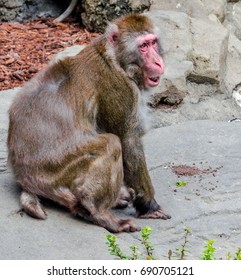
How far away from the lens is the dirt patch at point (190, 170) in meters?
9.38

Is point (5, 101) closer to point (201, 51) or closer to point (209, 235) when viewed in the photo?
point (201, 51)

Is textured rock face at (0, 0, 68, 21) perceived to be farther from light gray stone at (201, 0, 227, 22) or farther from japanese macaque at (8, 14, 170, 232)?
japanese macaque at (8, 14, 170, 232)

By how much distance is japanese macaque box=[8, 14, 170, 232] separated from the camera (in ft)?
25.9

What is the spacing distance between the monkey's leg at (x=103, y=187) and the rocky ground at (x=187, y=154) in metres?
0.12

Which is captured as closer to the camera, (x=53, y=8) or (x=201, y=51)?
(x=201, y=51)

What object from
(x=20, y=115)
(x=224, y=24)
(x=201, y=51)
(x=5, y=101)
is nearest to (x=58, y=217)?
(x=20, y=115)

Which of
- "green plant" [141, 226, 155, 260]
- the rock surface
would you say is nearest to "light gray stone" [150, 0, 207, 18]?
the rock surface

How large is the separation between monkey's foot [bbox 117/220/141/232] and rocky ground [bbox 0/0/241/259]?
0.10 m

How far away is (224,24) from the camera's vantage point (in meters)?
14.0

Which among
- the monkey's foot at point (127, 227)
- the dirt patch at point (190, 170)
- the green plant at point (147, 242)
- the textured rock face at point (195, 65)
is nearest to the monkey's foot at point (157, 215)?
the monkey's foot at point (127, 227)

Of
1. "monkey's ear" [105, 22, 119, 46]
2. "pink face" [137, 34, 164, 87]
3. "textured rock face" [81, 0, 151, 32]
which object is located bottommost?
"textured rock face" [81, 0, 151, 32]

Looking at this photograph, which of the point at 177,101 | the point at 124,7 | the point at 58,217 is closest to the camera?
the point at 58,217

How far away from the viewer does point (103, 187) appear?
786 cm

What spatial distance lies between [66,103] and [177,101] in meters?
3.86
